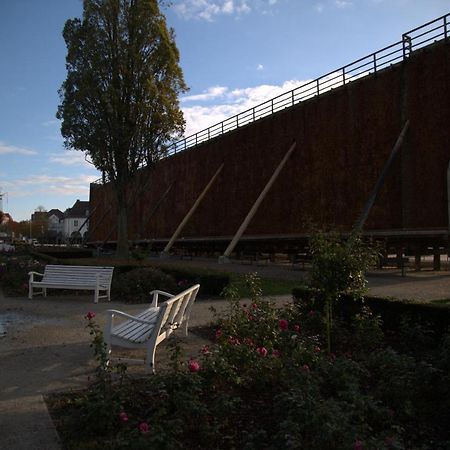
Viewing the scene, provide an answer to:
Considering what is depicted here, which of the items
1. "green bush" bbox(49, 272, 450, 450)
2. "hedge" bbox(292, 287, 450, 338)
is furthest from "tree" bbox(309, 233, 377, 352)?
"green bush" bbox(49, 272, 450, 450)

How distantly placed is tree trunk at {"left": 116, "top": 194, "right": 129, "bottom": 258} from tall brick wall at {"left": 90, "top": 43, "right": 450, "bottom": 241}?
6.60 m

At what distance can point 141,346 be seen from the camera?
529cm

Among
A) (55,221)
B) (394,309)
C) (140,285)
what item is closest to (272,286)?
(140,285)

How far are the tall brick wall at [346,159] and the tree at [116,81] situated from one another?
580 cm

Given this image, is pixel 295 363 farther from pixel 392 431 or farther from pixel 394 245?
pixel 394 245

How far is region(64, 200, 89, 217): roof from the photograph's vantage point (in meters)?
116

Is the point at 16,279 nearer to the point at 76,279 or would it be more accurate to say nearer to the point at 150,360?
the point at 76,279

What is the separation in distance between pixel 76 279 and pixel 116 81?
16.1m

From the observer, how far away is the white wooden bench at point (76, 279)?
432 inches

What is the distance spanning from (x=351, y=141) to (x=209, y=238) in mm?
11388

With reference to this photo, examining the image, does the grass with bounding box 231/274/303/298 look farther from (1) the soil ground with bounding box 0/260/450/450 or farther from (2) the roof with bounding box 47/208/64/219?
(2) the roof with bounding box 47/208/64/219

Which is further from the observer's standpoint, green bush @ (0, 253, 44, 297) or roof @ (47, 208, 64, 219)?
roof @ (47, 208, 64, 219)

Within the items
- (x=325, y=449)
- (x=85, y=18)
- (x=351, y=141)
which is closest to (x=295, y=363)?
(x=325, y=449)

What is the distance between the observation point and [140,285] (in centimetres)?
1175
